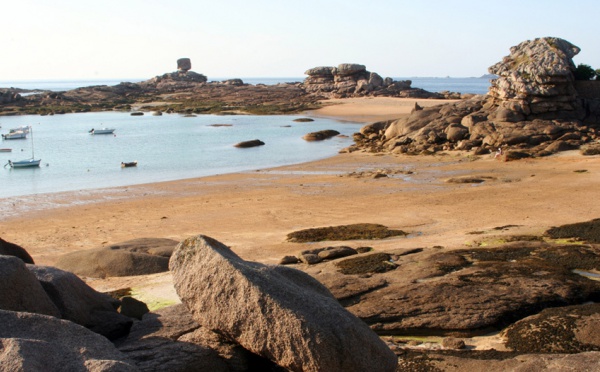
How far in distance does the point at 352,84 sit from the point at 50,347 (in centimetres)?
10544

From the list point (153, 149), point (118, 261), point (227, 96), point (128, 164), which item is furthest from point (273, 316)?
point (227, 96)

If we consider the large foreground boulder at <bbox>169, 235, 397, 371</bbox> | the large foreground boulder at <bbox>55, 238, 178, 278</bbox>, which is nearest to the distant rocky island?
the large foreground boulder at <bbox>55, 238, 178, 278</bbox>

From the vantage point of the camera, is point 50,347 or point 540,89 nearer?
point 50,347

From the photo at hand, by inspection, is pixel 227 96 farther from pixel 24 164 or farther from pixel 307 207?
pixel 307 207

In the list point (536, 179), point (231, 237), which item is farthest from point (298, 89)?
point (231, 237)

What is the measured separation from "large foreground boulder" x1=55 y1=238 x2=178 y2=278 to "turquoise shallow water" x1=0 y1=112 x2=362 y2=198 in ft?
65.8

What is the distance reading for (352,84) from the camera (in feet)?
357

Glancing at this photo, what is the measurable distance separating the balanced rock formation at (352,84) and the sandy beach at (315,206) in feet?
223

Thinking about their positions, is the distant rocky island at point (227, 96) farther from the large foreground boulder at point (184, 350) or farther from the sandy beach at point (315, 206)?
the large foreground boulder at point (184, 350)

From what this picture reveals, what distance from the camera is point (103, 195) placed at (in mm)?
31859

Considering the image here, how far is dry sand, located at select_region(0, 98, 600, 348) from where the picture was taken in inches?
748

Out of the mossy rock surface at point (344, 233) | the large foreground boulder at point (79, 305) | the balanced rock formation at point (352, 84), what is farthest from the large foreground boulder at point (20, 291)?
the balanced rock formation at point (352, 84)

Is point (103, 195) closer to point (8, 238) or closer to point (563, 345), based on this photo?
point (8, 238)

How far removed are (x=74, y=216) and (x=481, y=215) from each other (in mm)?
16307
